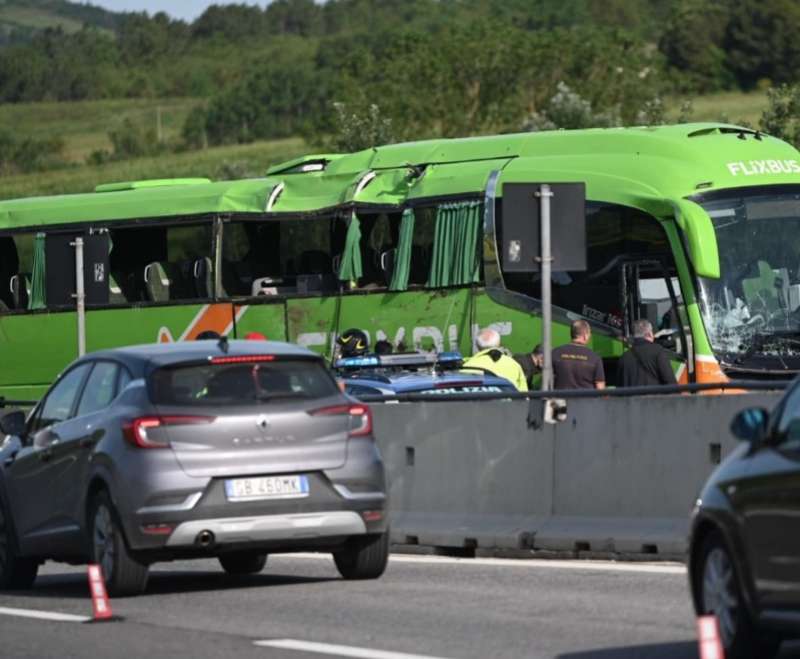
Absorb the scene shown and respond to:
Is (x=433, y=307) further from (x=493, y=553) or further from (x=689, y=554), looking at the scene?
(x=689, y=554)

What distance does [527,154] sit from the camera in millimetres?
27250

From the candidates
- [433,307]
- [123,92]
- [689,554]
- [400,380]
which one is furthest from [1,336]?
[123,92]

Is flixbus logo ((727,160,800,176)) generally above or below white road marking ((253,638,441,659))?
above

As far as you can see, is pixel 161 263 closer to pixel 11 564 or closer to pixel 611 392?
pixel 11 564

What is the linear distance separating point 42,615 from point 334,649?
2988 millimetres

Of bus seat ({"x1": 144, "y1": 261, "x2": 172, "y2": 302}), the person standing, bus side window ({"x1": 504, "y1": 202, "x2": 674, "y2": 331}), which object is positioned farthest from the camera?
bus seat ({"x1": 144, "y1": 261, "x2": 172, "y2": 302})

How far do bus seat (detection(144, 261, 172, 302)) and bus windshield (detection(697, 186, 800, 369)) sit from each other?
870cm

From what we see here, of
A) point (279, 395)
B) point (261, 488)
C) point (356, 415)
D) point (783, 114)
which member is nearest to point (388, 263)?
point (356, 415)

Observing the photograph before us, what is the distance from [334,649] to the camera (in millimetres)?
10781

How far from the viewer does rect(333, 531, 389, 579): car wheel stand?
14.1m

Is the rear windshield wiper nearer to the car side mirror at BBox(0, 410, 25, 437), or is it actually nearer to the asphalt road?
the asphalt road

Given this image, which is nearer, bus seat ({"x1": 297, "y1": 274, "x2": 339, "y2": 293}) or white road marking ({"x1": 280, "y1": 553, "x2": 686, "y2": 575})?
white road marking ({"x1": 280, "y1": 553, "x2": 686, "y2": 575})

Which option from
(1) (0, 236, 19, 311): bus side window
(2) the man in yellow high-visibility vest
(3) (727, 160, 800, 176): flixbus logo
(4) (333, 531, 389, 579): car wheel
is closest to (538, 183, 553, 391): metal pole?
(2) the man in yellow high-visibility vest

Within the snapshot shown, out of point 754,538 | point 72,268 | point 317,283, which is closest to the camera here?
point 754,538
